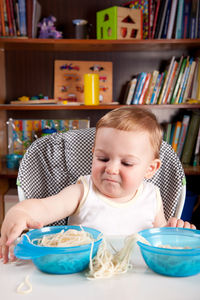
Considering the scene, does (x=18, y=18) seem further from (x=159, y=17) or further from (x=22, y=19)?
(x=159, y=17)

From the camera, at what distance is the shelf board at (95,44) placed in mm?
2531

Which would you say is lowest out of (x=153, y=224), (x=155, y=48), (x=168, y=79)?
(x=153, y=224)

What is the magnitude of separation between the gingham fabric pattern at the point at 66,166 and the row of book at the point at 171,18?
157cm

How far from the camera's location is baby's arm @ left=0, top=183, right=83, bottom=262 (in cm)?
71

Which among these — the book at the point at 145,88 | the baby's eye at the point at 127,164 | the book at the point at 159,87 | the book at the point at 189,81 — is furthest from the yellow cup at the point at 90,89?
the baby's eye at the point at 127,164

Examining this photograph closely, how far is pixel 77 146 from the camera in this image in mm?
1353

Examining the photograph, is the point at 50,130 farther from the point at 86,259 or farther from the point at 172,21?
the point at 86,259

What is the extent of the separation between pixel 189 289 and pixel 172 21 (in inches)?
92.9

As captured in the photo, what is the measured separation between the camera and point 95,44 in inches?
102

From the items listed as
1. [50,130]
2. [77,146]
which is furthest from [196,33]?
[77,146]

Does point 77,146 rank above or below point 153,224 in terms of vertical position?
above

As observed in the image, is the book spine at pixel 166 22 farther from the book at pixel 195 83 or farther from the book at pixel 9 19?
the book at pixel 9 19

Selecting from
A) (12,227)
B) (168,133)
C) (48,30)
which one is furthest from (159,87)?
(12,227)

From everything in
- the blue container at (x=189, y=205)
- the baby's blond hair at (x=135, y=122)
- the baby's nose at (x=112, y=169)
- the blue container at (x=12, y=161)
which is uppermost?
the baby's blond hair at (x=135, y=122)
